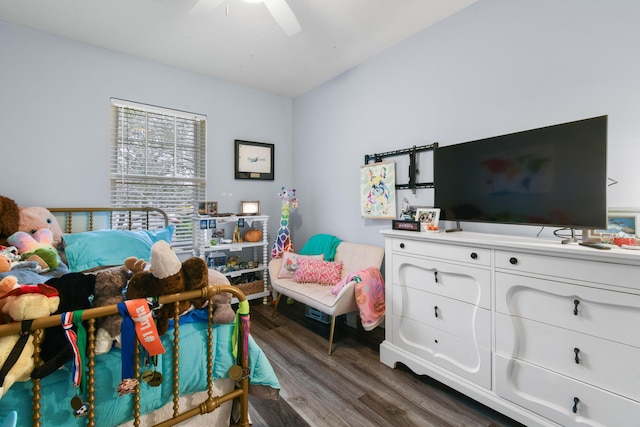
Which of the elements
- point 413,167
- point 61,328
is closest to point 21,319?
point 61,328

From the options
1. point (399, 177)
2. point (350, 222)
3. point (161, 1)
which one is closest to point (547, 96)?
point (399, 177)

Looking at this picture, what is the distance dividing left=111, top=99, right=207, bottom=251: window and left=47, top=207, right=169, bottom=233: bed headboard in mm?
105

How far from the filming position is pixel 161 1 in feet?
6.74

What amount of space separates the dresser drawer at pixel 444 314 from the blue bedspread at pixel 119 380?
1061mm

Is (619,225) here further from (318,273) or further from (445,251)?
(318,273)

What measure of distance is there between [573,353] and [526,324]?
8.0 inches

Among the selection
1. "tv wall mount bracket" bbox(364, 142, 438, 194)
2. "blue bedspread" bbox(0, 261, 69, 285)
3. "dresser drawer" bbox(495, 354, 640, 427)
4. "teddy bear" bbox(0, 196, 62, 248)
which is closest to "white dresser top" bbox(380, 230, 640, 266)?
"dresser drawer" bbox(495, 354, 640, 427)

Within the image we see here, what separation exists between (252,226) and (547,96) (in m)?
2.99

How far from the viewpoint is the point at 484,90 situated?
211 cm

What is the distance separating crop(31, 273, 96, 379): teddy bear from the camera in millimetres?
932

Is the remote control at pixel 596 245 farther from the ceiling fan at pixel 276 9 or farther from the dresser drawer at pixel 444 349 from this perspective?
the ceiling fan at pixel 276 9

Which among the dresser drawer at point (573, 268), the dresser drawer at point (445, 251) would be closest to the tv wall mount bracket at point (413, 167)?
the dresser drawer at point (445, 251)

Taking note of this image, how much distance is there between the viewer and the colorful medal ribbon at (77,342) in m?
0.93

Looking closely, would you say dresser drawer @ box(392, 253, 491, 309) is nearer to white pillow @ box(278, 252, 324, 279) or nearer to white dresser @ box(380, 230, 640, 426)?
white dresser @ box(380, 230, 640, 426)
